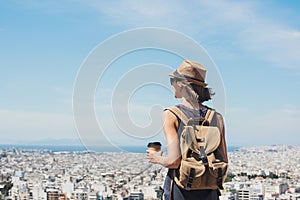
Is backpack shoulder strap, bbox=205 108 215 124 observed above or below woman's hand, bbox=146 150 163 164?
above

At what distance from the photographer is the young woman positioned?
136 cm

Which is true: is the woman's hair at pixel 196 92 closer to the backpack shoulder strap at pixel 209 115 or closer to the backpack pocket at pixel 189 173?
the backpack shoulder strap at pixel 209 115

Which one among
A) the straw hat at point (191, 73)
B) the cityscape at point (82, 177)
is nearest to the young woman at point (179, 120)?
the straw hat at point (191, 73)

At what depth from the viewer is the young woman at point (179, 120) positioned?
1363 millimetres

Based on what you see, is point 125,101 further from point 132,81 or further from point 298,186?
point 298,186

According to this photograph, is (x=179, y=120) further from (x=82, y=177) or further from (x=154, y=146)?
(x=82, y=177)

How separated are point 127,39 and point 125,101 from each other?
0.66 ft

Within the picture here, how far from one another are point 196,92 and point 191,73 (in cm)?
6

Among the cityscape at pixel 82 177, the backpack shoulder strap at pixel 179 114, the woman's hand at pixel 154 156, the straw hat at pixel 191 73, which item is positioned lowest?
the cityscape at pixel 82 177

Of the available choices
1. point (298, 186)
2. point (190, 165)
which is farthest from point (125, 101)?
point (298, 186)

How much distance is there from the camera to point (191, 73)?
4.72ft

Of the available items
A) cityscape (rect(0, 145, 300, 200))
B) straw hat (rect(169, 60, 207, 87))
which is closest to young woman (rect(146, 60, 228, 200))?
straw hat (rect(169, 60, 207, 87))

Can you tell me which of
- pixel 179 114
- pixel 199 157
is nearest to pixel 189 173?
pixel 199 157

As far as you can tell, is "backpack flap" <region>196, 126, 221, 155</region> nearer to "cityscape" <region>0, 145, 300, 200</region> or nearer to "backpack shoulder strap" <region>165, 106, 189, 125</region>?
"backpack shoulder strap" <region>165, 106, 189, 125</region>
